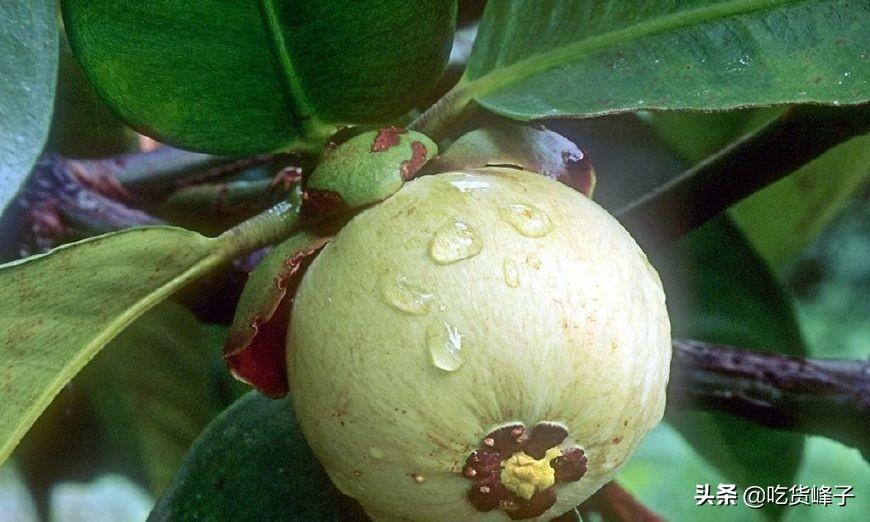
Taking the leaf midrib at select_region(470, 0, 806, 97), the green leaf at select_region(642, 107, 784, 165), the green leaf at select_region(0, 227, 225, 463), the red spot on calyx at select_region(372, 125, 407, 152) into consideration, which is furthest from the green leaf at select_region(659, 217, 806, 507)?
the green leaf at select_region(0, 227, 225, 463)

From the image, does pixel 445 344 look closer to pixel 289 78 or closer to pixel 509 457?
pixel 509 457

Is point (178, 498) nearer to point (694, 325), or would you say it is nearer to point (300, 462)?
point (300, 462)

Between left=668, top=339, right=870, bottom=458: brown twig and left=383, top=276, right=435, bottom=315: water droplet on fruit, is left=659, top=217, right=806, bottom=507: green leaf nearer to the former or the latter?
left=668, top=339, right=870, bottom=458: brown twig

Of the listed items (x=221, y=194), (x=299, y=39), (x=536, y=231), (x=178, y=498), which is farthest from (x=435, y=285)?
(x=221, y=194)

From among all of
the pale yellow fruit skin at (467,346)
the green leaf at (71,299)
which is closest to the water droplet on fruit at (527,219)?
the pale yellow fruit skin at (467,346)

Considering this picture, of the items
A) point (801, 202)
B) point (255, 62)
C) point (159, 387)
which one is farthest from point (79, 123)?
point (801, 202)

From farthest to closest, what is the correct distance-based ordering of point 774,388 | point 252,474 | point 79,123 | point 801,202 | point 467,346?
point 801,202
point 79,123
point 774,388
point 252,474
point 467,346

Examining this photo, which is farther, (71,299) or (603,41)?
(603,41)
